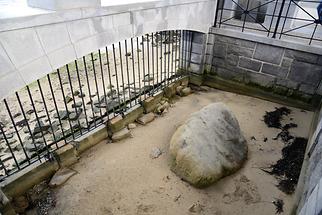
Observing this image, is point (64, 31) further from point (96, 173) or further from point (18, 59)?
point (96, 173)

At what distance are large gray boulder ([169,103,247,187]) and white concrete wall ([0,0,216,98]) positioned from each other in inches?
80.0

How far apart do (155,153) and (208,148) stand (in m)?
1.08

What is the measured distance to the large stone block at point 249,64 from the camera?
5.93 metres

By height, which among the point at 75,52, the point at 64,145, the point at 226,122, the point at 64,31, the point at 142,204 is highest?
the point at 64,31

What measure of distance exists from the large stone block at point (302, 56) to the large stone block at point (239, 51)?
84cm

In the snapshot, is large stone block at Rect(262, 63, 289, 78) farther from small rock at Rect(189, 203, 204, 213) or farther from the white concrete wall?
small rock at Rect(189, 203, 204, 213)

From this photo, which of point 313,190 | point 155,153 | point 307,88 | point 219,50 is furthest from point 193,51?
point 313,190

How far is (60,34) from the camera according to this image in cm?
298

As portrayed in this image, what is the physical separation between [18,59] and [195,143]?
274 cm

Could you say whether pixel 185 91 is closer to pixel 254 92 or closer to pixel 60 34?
pixel 254 92

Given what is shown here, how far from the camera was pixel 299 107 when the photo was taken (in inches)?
227

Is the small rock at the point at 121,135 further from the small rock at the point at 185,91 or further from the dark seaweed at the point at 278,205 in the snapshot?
the dark seaweed at the point at 278,205

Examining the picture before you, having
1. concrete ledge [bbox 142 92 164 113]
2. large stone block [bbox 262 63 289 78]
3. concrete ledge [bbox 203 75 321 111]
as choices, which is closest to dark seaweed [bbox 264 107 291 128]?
concrete ledge [bbox 203 75 321 111]

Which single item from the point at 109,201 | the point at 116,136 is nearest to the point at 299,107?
the point at 116,136
